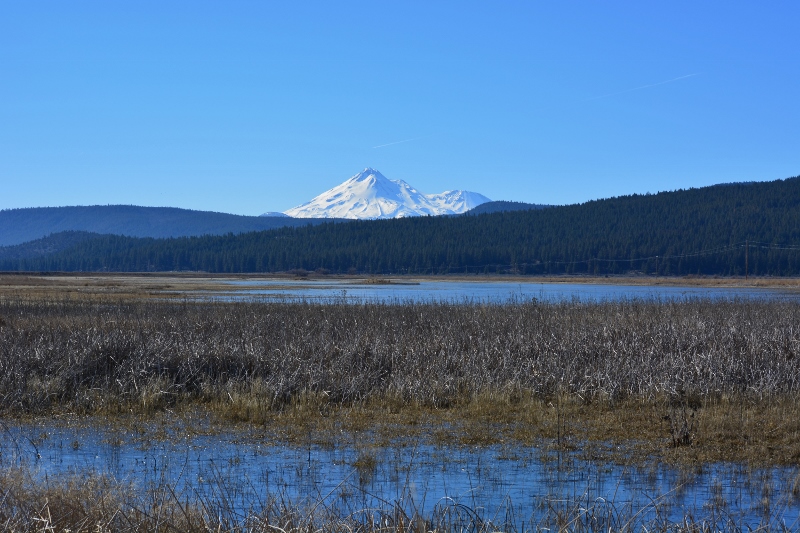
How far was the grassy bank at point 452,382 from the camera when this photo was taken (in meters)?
14.5

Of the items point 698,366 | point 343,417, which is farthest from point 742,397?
point 343,417

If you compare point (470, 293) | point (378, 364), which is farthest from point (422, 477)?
point (470, 293)

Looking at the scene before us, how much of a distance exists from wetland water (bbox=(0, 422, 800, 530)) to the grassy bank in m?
1.11

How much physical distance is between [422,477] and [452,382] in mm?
6484

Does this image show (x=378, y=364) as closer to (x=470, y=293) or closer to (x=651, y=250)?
(x=470, y=293)

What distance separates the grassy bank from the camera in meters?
14.5

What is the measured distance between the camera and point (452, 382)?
17.9 metres

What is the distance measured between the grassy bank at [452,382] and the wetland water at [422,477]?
1106 millimetres

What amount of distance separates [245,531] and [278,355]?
1148 centimetres

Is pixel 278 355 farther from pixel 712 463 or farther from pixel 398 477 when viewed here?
pixel 712 463

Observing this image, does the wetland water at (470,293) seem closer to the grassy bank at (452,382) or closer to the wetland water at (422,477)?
the grassy bank at (452,382)

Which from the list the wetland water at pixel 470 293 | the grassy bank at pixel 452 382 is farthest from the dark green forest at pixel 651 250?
the grassy bank at pixel 452 382

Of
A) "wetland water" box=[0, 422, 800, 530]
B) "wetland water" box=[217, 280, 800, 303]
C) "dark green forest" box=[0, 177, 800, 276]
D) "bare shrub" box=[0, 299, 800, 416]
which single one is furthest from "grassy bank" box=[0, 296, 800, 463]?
"dark green forest" box=[0, 177, 800, 276]

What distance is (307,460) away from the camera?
12.4m
